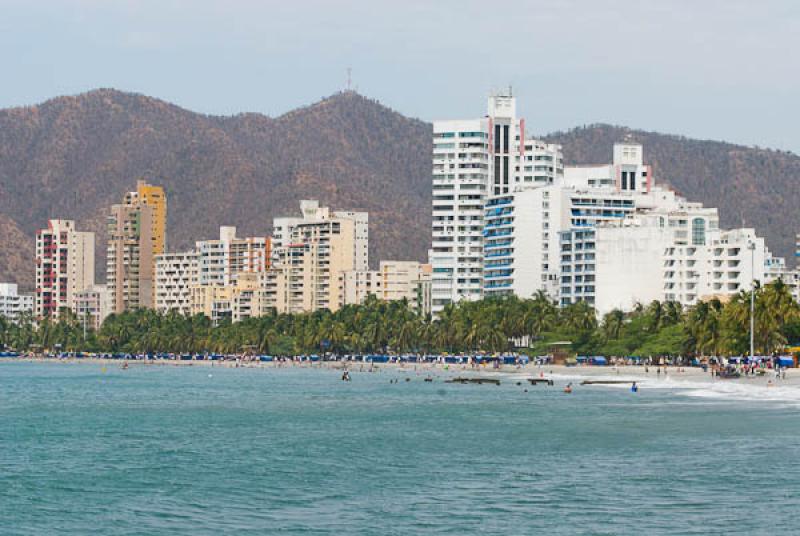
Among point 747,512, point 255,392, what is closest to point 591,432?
point 747,512

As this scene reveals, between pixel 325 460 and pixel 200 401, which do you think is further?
pixel 200 401

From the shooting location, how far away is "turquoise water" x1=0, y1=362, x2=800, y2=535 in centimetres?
5697

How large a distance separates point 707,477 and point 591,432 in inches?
1071

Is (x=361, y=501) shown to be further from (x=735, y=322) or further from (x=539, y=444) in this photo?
(x=735, y=322)

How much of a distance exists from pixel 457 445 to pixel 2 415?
50716mm

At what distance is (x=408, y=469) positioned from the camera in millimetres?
74375

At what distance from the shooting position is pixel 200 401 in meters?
146

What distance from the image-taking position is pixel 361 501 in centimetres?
6228

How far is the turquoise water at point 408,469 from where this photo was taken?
5697cm

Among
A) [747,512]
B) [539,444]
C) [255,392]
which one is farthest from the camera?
[255,392]

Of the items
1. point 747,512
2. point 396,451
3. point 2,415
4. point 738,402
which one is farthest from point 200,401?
point 747,512

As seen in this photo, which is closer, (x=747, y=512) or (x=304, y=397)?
(x=747, y=512)

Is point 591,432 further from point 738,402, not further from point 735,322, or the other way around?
point 735,322

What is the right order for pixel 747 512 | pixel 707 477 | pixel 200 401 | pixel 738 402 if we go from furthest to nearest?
1. pixel 200 401
2. pixel 738 402
3. pixel 707 477
4. pixel 747 512
